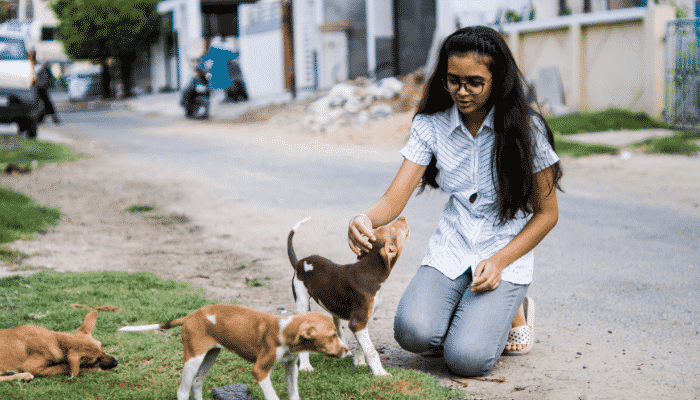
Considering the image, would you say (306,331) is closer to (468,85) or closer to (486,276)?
(486,276)

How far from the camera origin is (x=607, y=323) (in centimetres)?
376

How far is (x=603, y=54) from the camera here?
44.0 feet

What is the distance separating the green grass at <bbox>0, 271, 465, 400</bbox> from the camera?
277cm

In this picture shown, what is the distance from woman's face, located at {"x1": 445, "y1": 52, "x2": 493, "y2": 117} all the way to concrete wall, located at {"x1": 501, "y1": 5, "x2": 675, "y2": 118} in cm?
1039

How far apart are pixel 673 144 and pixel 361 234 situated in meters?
8.67

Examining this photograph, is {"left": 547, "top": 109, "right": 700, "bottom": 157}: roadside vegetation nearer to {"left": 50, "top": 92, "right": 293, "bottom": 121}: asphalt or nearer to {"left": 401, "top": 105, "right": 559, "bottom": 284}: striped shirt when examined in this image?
{"left": 401, "top": 105, "right": 559, "bottom": 284}: striped shirt

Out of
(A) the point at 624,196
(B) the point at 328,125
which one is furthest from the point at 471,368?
(B) the point at 328,125

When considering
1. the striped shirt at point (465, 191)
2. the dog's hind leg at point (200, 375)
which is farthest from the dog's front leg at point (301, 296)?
the striped shirt at point (465, 191)

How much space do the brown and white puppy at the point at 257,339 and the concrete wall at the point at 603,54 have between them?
11.6 m

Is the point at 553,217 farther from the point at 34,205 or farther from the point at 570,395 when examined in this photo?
the point at 34,205

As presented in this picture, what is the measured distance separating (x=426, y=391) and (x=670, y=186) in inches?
242

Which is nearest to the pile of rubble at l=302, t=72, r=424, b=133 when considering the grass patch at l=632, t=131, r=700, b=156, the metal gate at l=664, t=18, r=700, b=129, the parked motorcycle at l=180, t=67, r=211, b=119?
the parked motorcycle at l=180, t=67, r=211, b=119

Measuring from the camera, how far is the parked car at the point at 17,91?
504 inches

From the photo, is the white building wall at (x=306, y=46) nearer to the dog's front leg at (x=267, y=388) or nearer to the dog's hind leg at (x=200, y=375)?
the dog's hind leg at (x=200, y=375)
